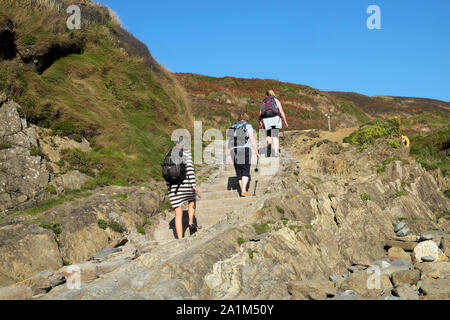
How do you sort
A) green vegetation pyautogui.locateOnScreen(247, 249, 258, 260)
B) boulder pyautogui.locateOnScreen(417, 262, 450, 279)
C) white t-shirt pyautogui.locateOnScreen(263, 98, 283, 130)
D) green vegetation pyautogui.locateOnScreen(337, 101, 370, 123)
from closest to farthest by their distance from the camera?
green vegetation pyautogui.locateOnScreen(247, 249, 258, 260)
boulder pyautogui.locateOnScreen(417, 262, 450, 279)
white t-shirt pyautogui.locateOnScreen(263, 98, 283, 130)
green vegetation pyautogui.locateOnScreen(337, 101, 370, 123)

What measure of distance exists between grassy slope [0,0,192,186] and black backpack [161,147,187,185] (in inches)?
119

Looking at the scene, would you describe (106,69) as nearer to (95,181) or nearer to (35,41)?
(35,41)

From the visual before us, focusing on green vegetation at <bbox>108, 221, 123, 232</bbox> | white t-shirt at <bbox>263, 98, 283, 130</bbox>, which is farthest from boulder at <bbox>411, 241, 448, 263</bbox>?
green vegetation at <bbox>108, 221, 123, 232</bbox>

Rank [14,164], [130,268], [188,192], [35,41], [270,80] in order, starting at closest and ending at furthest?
[130,268] < [188,192] < [14,164] < [35,41] < [270,80]

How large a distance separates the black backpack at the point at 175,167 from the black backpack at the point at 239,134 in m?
2.07

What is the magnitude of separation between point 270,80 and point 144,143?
35.8 m

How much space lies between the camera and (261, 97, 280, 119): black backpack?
9.80m

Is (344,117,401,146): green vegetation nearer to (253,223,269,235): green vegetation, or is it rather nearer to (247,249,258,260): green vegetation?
(253,223,269,235): green vegetation

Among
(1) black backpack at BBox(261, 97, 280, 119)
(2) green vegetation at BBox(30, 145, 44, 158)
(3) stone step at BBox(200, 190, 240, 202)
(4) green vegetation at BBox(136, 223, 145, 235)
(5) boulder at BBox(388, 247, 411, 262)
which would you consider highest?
(1) black backpack at BBox(261, 97, 280, 119)

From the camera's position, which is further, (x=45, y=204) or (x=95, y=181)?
(x=95, y=181)

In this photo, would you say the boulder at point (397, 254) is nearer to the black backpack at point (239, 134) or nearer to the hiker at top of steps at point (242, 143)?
the hiker at top of steps at point (242, 143)

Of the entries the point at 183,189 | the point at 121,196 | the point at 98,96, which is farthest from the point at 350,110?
the point at 183,189

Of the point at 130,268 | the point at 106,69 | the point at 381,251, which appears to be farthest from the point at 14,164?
the point at 381,251

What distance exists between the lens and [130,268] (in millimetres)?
5055
